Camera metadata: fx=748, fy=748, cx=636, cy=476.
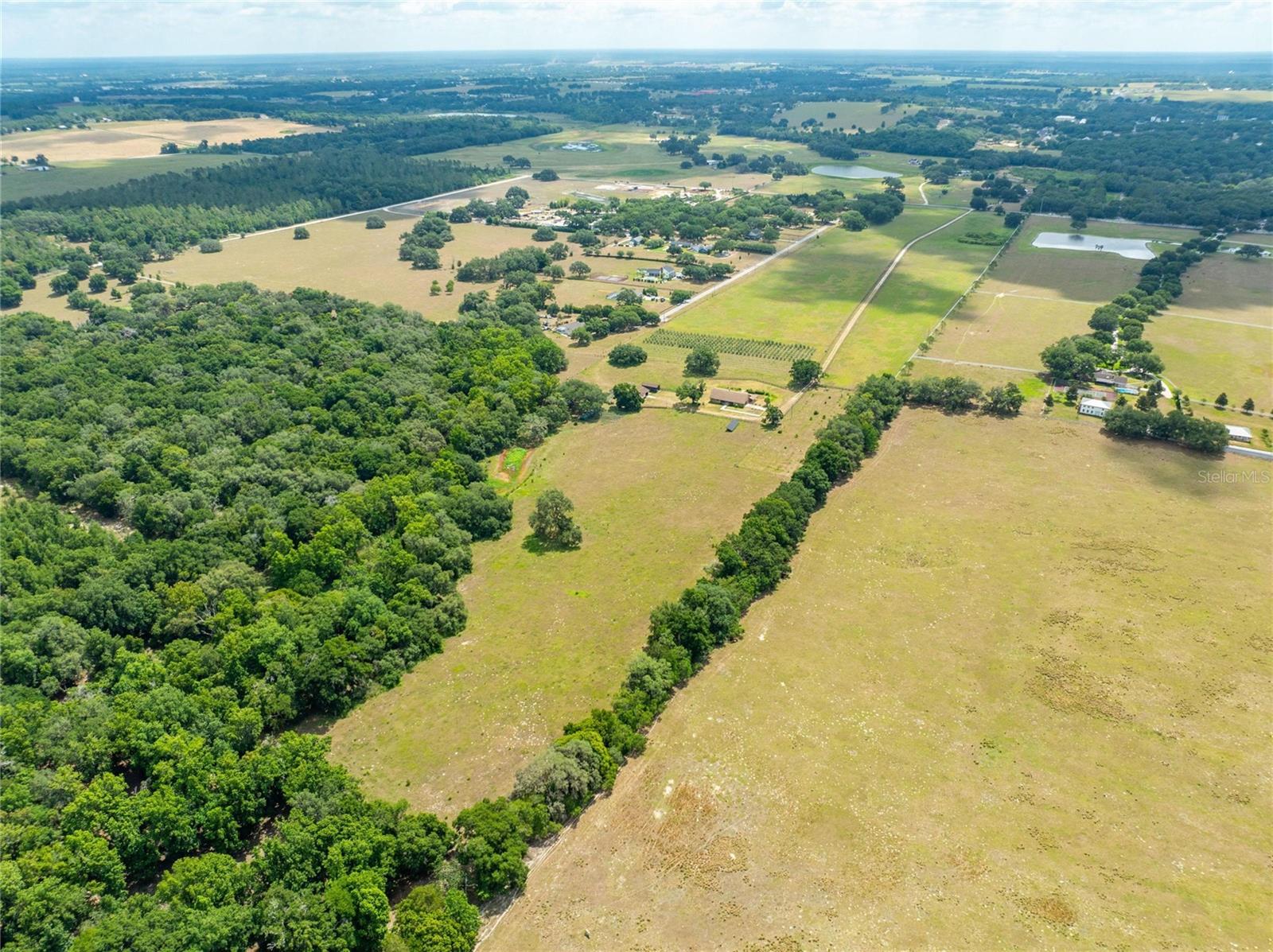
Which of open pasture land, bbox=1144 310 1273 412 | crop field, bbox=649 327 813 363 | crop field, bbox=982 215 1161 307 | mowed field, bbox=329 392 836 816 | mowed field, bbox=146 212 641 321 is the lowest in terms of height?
mowed field, bbox=329 392 836 816

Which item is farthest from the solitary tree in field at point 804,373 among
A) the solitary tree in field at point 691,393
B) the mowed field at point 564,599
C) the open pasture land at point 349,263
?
the open pasture land at point 349,263

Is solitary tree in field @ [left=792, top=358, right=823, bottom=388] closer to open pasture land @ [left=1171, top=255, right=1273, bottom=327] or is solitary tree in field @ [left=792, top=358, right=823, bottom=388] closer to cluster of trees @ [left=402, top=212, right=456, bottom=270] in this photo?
open pasture land @ [left=1171, top=255, right=1273, bottom=327]

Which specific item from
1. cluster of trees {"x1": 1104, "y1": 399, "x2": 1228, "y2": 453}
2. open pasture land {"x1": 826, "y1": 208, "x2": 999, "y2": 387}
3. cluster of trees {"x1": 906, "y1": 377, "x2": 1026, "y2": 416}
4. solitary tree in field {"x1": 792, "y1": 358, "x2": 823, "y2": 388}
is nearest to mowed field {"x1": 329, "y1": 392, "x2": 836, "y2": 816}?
solitary tree in field {"x1": 792, "y1": 358, "x2": 823, "y2": 388}

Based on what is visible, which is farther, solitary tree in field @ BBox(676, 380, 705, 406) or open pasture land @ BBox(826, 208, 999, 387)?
open pasture land @ BBox(826, 208, 999, 387)

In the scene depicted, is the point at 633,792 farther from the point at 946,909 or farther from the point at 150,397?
the point at 150,397

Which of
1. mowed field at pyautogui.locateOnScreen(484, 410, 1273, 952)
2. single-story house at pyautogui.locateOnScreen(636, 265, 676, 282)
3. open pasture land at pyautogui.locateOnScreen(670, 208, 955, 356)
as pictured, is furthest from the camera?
single-story house at pyautogui.locateOnScreen(636, 265, 676, 282)

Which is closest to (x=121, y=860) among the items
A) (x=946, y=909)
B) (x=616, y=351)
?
(x=946, y=909)

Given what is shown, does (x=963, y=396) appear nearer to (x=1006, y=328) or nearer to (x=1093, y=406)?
(x=1093, y=406)

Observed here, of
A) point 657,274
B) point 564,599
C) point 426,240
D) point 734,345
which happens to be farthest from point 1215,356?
point 426,240

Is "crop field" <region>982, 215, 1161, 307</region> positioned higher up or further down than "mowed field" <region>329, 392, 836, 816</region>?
higher up
